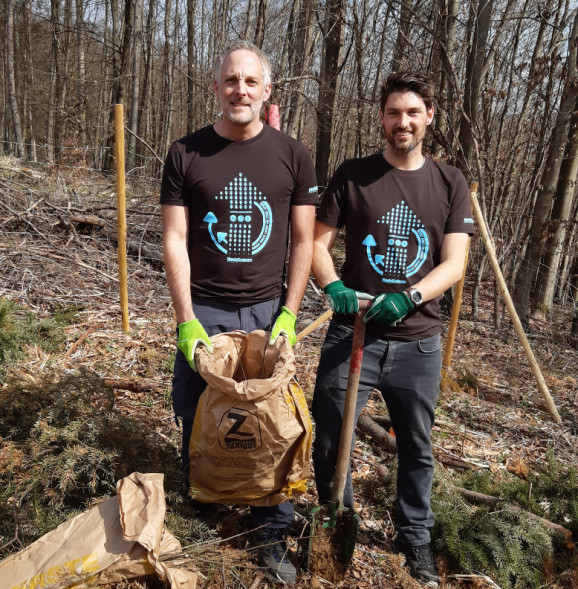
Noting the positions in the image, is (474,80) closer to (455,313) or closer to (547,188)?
(547,188)

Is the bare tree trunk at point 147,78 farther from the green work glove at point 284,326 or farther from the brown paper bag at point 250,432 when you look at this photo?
the brown paper bag at point 250,432

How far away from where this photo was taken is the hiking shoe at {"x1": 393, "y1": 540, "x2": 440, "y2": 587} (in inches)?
94.6

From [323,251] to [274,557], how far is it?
1.43 meters

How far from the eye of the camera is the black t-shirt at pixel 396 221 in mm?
2270

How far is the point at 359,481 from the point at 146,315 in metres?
2.97

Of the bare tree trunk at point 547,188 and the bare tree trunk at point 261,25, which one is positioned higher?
the bare tree trunk at point 261,25

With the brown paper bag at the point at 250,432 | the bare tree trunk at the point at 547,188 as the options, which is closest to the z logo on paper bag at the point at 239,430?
the brown paper bag at the point at 250,432

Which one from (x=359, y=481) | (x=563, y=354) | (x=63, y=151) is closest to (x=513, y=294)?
(x=563, y=354)

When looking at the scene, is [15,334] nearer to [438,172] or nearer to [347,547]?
[347,547]

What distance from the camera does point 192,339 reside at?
7.06 ft

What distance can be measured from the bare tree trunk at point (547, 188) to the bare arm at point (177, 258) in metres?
5.89

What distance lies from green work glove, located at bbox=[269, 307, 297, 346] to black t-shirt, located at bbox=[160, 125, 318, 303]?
0.16 metres

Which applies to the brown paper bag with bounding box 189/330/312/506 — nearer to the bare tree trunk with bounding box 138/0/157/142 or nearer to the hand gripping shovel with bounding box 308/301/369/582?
the hand gripping shovel with bounding box 308/301/369/582

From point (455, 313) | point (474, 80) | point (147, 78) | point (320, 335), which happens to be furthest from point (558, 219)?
point (147, 78)
